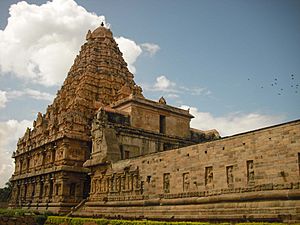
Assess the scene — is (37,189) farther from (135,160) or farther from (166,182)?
(166,182)

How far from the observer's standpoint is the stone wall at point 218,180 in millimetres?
14719

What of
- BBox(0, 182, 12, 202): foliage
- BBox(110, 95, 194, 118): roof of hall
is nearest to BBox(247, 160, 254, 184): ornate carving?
BBox(110, 95, 194, 118): roof of hall

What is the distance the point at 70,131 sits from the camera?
111ft

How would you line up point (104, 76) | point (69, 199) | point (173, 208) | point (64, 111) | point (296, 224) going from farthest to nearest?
1. point (104, 76)
2. point (64, 111)
3. point (69, 199)
4. point (173, 208)
5. point (296, 224)

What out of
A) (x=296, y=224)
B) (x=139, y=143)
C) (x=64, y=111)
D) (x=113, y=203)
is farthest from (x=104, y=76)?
(x=296, y=224)

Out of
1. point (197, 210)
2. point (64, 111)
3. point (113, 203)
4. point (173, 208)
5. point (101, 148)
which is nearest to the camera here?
point (197, 210)

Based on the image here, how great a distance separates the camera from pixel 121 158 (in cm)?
2738

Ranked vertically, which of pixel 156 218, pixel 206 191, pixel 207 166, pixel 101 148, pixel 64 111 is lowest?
pixel 156 218

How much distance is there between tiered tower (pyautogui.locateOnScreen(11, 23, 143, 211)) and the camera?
110ft

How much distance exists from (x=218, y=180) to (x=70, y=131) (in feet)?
64.0

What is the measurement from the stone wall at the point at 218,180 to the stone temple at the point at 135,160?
47 mm

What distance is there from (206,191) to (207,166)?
1291 millimetres

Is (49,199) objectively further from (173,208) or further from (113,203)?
(173,208)

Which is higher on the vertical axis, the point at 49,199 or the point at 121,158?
the point at 121,158
